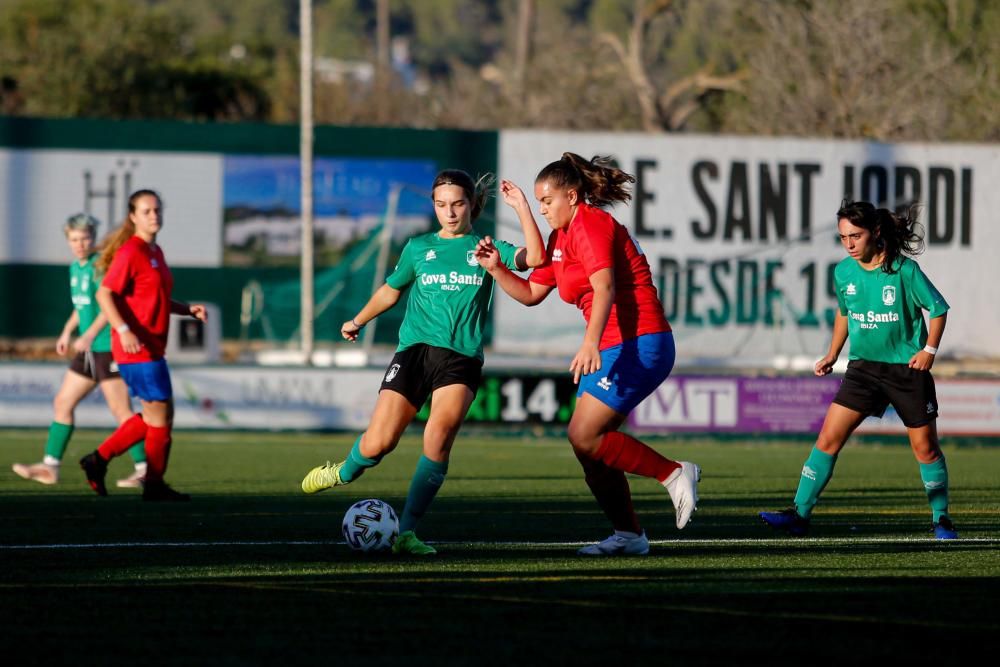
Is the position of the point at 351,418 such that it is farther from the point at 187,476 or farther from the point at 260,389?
the point at 187,476

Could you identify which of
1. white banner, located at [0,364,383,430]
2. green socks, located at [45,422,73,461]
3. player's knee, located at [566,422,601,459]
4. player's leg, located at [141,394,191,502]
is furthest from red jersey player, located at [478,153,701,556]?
white banner, located at [0,364,383,430]

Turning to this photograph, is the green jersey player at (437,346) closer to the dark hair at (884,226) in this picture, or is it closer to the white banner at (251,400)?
the dark hair at (884,226)

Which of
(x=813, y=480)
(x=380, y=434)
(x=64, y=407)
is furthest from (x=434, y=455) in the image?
(x=64, y=407)

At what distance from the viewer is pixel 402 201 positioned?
27781 mm

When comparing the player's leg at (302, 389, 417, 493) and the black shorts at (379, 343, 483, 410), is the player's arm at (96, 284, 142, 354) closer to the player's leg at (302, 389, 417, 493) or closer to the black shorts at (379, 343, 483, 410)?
the player's leg at (302, 389, 417, 493)

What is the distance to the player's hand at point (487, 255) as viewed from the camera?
801cm

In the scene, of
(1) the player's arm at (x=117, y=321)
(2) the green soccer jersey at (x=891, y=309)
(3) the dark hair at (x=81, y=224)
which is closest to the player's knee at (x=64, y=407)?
(3) the dark hair at (x=81, y=224)

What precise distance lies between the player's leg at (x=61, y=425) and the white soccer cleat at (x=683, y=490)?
636 cm

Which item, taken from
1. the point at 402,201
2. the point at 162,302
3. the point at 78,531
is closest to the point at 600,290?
the point at 78,531

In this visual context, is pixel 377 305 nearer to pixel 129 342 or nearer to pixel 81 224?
pixel 129 342

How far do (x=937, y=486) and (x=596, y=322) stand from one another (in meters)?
2.90

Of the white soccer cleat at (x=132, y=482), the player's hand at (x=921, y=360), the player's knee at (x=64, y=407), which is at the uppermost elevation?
the player's hand at (x=921, y=360)

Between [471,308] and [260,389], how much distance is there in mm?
12089

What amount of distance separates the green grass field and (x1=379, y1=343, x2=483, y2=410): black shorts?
83cm
